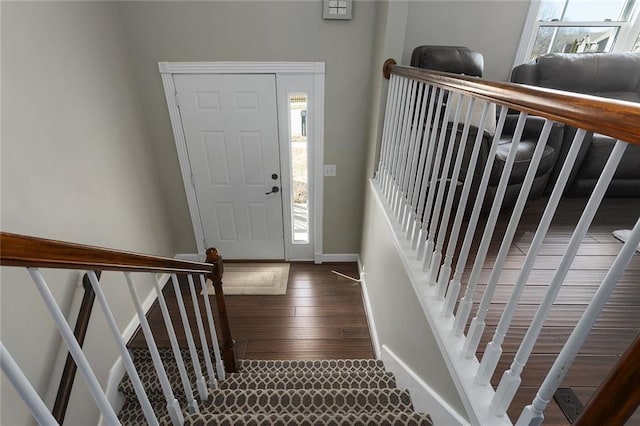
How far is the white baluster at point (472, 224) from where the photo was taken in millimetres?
854

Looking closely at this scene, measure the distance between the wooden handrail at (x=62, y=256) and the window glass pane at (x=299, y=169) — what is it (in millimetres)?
2179

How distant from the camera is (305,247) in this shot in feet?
11.6

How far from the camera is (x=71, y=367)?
1.70 m

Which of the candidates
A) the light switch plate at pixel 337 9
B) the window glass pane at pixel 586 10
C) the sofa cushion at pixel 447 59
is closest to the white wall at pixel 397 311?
the sofa cushion at pixel 447 59

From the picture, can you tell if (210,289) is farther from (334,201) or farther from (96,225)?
(334,201)

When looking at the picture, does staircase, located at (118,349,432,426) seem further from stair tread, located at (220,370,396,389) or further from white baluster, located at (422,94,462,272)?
white baluster, located at (422,94,462,272)

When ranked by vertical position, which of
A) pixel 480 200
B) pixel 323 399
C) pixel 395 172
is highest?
pixel 480 200

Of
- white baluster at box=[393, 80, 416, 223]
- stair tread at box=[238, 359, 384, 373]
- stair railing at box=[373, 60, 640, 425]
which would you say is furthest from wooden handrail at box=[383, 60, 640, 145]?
stair tread at box=[238, 359, 384, 373]

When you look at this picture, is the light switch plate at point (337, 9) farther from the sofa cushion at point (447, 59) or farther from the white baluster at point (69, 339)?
the white baluster at point (69, 339)

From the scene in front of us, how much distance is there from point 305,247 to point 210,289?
3.75 ft

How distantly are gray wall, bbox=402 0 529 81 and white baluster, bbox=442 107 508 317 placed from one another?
8.08 ft

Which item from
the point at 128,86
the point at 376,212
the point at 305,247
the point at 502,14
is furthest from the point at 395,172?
the point at 128,86

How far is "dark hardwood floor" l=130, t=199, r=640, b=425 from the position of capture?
120 centimetres

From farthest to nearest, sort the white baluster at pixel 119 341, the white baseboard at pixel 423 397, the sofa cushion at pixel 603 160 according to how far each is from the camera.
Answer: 1. the sofa cushion at pixel 603 160
2. the white baseboard at pixel 423 397
3. the white baluster at pixel 119 341
